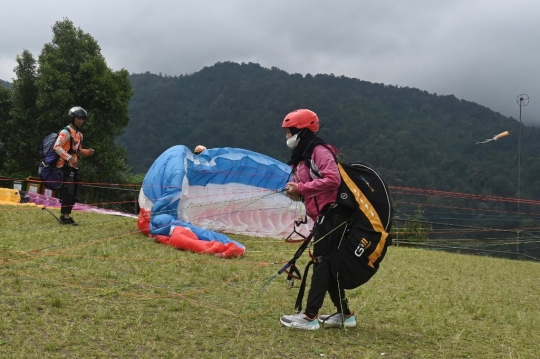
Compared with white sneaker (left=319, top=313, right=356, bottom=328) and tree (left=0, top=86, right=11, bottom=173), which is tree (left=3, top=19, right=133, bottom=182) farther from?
white sneaker (left=319, top=313, right=356, bottom=328)

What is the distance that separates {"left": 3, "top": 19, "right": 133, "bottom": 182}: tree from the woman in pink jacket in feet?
63.8

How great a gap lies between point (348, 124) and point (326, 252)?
2137 inches

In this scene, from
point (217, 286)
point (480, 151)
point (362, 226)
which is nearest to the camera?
point (362, 226)

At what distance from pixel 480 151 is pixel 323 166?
50.6m

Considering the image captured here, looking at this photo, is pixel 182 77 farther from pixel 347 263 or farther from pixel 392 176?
pixel 347 263

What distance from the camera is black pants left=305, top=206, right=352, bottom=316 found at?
4.04m

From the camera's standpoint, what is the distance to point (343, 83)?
258 ft

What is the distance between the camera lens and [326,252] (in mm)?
4082

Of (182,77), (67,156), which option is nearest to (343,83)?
(182,77)

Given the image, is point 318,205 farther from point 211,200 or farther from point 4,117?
point 4,117

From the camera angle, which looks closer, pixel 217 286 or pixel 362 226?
pixel 362 226

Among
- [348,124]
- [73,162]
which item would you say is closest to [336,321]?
[73,162]

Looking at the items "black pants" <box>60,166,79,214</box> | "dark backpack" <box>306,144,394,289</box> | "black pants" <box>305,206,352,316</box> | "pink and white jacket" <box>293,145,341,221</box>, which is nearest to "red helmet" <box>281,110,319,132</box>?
"pink and white jacket" <box>293,145,341,221</box>

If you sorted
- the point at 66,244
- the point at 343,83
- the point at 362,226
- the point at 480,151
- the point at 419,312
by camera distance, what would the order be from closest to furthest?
the point at 362,226, the point at 419,312, the point at 66,244, the point at 480,151, the point at 343,83
